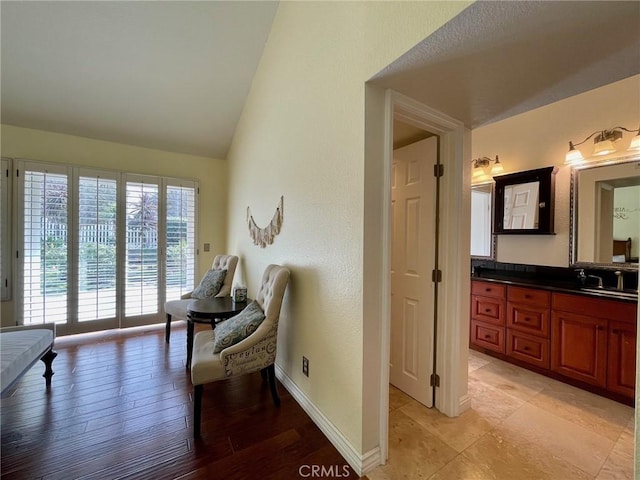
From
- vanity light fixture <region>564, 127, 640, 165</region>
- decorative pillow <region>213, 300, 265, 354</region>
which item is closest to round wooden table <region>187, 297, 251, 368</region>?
decorative pillow <region>213, 300, 265, 354</region>

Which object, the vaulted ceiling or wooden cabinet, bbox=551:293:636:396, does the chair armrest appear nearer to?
the vaulted ceiling

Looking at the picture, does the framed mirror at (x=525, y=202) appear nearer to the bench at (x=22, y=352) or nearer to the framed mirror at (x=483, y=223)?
the framed mirror at (x=483, y=223)

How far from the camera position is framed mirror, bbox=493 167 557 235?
2.77m

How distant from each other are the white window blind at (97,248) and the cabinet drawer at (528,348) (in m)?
4.75

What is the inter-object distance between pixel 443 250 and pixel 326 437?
1.49 m

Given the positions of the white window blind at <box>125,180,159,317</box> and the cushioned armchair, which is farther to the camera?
the white window blind at <box>125,180,159,317</box>

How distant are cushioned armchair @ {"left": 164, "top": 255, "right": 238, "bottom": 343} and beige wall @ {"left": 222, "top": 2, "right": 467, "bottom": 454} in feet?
2.57

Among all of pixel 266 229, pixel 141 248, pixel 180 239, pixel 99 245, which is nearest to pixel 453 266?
pixel 266 229

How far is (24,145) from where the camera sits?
3.12 meters

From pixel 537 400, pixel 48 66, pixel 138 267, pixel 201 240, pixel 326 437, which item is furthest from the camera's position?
pixel 201 240

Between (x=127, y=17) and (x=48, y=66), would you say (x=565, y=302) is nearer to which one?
(x=127, y=17)

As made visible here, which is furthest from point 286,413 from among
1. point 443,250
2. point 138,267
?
point 138,267

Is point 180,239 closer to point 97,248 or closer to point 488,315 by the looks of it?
point 97,248

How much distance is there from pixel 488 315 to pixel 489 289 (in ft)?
0.94
